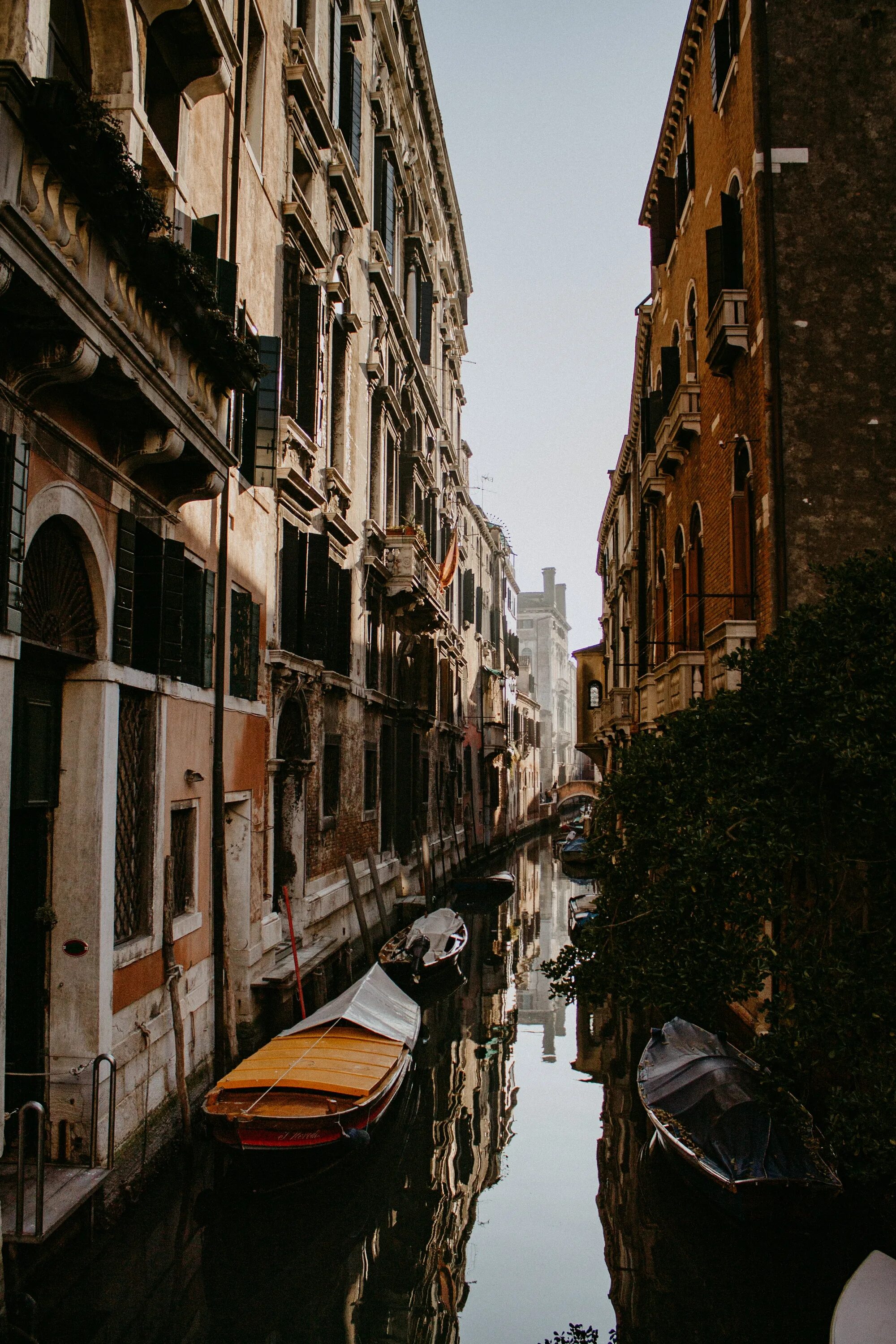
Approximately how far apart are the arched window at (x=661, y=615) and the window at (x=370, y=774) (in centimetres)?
547

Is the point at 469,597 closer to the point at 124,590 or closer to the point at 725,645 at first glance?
the point at 725,645

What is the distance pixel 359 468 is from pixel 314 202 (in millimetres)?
4520

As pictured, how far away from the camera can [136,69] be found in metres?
7.38

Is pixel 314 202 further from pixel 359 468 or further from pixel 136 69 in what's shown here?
pixel 136 69

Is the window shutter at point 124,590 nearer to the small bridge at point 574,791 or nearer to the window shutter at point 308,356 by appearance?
the window shutter at point 308,356

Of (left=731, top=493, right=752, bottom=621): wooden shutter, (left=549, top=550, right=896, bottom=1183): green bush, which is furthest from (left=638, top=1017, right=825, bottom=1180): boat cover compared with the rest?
(left=731, top=493, right=752, bottom=621): wooden shutter

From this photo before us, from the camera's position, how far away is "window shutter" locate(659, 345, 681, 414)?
1477cm

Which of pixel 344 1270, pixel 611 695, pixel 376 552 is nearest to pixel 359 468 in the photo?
pixel 376 552

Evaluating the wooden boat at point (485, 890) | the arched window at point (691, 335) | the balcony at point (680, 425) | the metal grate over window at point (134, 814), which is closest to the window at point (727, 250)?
the balcony at point (680, 425)

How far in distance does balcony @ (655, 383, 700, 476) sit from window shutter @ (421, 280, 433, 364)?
11403mm

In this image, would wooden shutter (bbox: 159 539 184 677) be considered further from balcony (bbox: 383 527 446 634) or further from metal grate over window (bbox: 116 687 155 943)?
balcony (bbox: 383 527 446 634)

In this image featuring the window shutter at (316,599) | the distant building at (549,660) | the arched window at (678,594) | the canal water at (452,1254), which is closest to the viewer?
the canal water at (452,1254)

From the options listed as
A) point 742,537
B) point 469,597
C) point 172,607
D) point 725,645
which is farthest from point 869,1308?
point 469,597

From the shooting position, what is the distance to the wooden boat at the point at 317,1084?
7875mm
